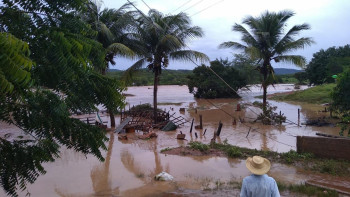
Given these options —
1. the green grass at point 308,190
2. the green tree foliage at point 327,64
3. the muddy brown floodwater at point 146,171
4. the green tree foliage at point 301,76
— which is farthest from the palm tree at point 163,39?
the green tree foliage at point 301,76

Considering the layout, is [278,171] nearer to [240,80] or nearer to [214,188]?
[214,188]

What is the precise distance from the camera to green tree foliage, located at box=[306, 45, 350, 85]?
48534 millimetres

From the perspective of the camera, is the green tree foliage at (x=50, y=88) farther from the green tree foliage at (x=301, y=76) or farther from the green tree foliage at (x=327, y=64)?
the green tree foliage at (x=301, y=76)

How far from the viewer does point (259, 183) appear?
171 inches

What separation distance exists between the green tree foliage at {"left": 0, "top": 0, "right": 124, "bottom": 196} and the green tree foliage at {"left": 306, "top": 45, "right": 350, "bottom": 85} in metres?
48.2

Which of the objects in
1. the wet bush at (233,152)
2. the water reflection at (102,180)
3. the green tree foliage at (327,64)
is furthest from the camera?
the green tree foliage at (327,64)

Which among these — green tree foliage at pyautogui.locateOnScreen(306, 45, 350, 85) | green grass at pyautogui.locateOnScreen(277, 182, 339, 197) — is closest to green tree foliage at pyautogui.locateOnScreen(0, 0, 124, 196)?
green grass at pyautogui.locateOnScreen(277, 182, 339, 197)

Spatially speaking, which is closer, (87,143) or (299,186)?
(87,143)

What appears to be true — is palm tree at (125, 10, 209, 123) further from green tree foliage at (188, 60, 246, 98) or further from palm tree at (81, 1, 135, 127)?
green tree foliage at (188, 60, 246, 98)

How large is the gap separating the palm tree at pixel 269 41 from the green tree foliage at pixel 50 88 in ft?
61.4

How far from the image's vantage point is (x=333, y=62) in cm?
4900

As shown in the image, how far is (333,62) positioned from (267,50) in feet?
98.1

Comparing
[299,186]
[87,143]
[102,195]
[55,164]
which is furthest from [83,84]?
[55,164]

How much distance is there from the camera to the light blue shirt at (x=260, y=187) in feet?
14.1
